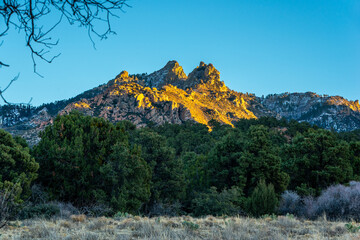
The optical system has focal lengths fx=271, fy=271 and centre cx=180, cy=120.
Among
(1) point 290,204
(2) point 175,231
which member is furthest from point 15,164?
(1) point 290,204

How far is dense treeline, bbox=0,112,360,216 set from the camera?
19.5 metres

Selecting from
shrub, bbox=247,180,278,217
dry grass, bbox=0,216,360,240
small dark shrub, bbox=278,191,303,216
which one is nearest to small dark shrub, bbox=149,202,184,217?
shrub, bbox=247,180,278,217

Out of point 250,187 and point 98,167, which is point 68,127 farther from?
point 250,187

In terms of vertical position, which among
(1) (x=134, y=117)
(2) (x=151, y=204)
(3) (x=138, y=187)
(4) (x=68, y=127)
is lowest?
(2) (x=151, y=204)

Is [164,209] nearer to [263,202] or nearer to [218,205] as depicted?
[218,205]

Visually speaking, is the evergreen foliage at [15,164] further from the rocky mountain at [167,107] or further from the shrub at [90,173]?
the rocky mountain at [167,107]

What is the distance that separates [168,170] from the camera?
23.9 metres

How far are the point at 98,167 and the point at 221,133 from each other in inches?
1511

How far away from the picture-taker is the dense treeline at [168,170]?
64.0ft

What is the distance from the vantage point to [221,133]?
185ft

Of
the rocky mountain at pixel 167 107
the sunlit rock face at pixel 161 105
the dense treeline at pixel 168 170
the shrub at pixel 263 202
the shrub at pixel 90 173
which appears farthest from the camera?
the sunlit rock face at pixel 161 105

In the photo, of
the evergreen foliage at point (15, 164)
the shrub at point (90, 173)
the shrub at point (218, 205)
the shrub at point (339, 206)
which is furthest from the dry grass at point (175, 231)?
the shrub at point (218, 205)

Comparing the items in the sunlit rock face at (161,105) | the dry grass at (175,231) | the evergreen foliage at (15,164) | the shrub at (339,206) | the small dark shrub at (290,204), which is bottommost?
the small dark shrub at (290,204)

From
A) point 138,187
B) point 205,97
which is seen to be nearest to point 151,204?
point 138,187
